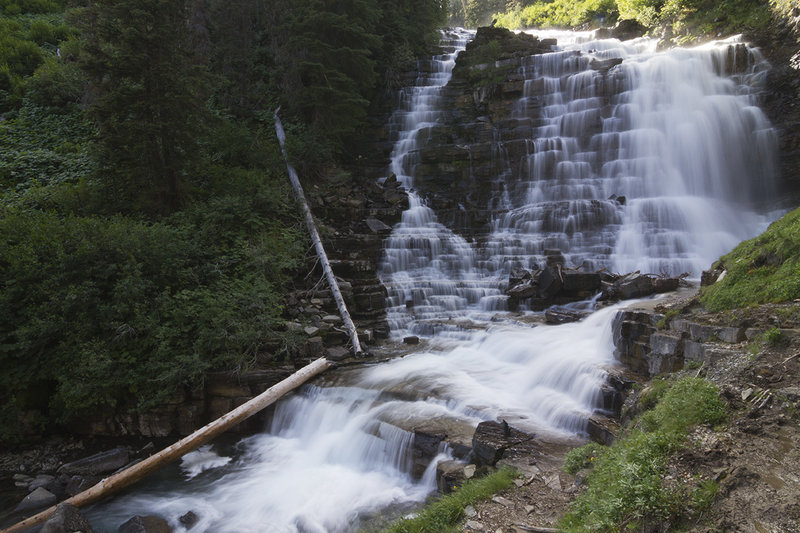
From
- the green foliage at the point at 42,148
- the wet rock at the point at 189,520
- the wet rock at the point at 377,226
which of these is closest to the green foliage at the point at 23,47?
the green foliage at the point at 42,148

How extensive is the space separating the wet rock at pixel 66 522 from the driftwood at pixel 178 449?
33 centimetres

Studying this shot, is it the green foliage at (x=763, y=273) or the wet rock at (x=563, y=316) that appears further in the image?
the wet rock at (x=563, y=316)

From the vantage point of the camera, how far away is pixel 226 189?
14.0 m

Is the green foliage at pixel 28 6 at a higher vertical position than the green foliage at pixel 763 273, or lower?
higher

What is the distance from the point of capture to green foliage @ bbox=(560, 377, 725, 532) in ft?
10.6

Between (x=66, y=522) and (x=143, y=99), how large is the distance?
9.97 meters

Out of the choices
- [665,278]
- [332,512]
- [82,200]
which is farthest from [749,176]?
[82,200]

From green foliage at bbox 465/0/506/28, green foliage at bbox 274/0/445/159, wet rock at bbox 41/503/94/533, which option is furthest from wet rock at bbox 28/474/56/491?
green foliage at bbox 465/0/506/28

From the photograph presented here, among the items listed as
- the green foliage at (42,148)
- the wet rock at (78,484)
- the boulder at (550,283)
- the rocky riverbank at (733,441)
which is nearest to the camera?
the rocky riverbank at (733,441)

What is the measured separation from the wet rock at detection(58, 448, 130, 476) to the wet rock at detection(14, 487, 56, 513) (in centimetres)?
62

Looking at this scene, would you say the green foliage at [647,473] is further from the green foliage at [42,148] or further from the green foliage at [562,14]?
the green foliage at [562,14]

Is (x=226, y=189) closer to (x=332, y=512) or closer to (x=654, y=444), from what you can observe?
(x=332, y=512)

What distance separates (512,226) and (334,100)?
30.4 feet

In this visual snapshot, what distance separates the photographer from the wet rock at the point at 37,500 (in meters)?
6.84
